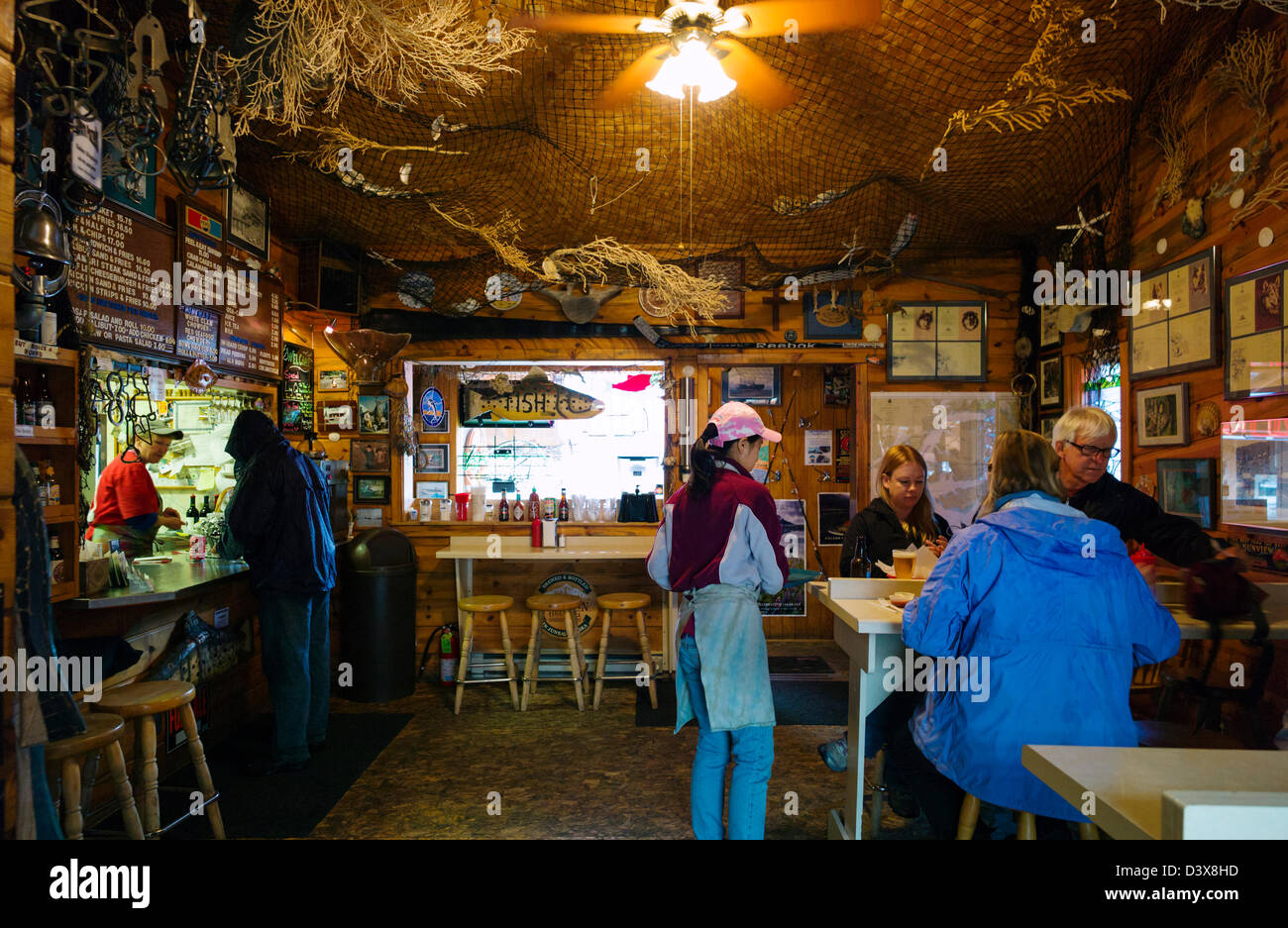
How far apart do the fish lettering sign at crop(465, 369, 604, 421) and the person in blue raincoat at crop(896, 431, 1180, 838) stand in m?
4.08

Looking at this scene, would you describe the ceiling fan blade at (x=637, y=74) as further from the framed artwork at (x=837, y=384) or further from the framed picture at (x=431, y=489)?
the framed picture at (x=431, y=489)

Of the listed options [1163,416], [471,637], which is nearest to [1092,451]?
[1163,416]

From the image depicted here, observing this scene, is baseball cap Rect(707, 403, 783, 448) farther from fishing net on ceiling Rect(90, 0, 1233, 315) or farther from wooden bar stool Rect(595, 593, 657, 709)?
wooden bar stool Rect(595, 593, 657, 709)

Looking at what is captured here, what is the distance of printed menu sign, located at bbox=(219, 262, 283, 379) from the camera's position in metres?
4.25

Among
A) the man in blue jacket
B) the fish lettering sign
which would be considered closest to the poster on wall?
the fish lettering sign

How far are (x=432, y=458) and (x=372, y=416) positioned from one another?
575 millimetres

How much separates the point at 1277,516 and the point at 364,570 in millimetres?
4819

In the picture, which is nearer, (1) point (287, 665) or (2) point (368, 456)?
(1) point (287, 665)

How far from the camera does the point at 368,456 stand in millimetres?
5512

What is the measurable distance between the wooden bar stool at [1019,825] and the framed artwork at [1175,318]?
8.45ft

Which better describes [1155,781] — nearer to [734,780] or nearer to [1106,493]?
[734,780]

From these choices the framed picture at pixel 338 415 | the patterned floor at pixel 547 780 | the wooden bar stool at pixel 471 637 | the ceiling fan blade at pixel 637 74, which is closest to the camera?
the ceiling fan blade at pixel 637 74

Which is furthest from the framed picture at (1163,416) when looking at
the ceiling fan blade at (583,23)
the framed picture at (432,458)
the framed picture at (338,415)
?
the framed picture at (338,415)

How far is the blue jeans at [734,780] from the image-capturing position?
250 cm
